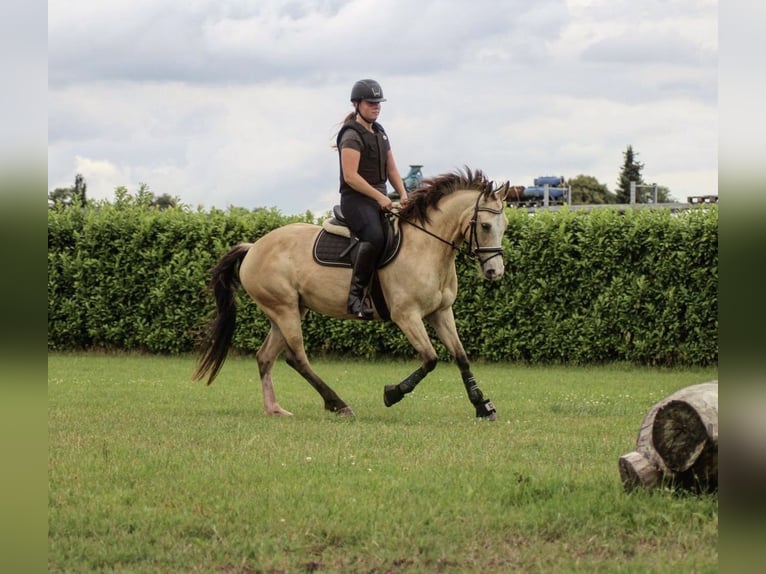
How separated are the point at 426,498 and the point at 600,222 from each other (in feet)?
43.5

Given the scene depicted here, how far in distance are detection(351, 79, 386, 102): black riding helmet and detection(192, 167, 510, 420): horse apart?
1.19m

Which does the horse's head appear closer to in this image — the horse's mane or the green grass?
the horse's mane

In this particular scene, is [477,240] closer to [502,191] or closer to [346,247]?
[502,191]

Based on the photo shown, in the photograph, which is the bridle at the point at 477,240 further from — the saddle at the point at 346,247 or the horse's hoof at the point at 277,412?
the horse's hoof at the point at 277,412

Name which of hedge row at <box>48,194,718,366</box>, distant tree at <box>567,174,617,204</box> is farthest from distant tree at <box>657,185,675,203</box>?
hedge row at <box>48,194,718,366</box>

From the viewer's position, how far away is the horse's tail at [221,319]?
12055 millimetres


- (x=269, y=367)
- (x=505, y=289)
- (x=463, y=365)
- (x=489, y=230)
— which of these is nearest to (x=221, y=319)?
(x=269, y=367)

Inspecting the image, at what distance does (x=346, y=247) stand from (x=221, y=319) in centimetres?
201

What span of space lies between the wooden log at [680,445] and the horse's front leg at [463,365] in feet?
14.3

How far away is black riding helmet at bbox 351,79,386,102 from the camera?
1080 cm

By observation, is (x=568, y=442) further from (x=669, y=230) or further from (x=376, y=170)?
(x=669, y=230)

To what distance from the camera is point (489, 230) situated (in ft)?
35.5
